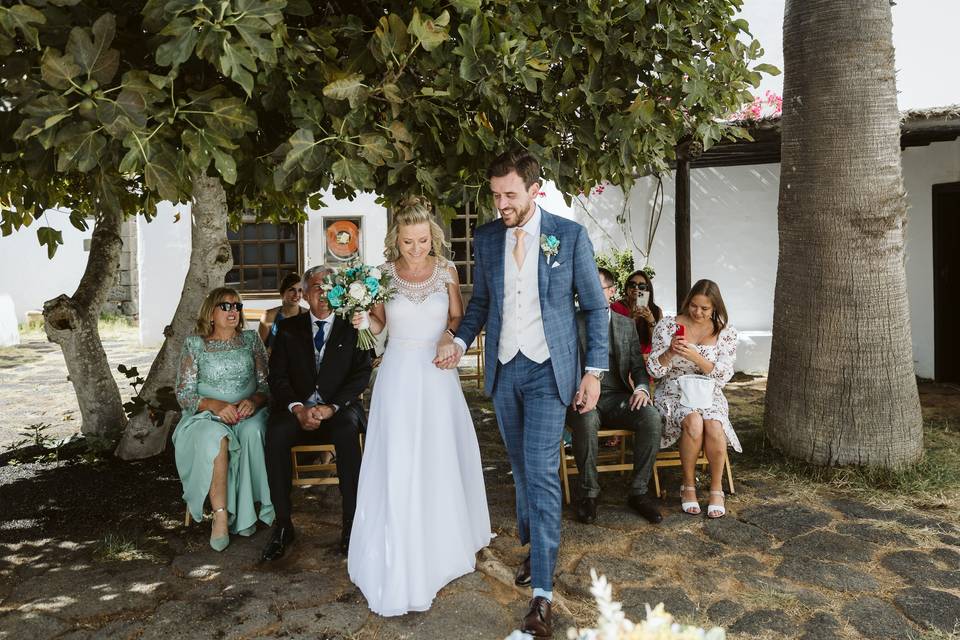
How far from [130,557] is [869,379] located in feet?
16.3

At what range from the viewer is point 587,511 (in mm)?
4711

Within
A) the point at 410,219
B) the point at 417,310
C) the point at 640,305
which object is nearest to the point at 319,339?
the point at 417,310

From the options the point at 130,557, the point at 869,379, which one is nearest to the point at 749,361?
the point at 869,379

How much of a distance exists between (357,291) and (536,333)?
3.08ft

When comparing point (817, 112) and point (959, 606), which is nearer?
point (959, 606)

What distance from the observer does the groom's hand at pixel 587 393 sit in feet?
11.3

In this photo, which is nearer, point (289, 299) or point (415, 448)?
point (415, 448)

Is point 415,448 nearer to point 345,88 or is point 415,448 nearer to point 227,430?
point 227,430

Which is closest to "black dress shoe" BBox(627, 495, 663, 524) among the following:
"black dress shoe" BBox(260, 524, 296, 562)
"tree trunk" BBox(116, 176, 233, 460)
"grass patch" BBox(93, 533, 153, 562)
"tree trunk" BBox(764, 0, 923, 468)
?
"tree trunk" BBox(764, 0, 923, 468)

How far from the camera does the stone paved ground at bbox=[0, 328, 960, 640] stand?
3.38 meters

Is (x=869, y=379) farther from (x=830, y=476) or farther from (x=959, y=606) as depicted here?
(x=959, y=606)

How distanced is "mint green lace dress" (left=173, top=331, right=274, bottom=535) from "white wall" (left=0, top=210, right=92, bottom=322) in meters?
14.5

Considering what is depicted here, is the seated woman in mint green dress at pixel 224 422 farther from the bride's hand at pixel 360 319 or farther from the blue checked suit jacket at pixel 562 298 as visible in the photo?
the blue checked suit jacket at pixel 562 298

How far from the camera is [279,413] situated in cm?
462
